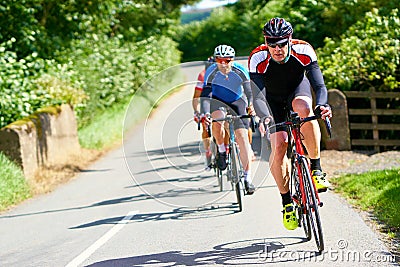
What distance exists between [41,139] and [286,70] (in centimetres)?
915

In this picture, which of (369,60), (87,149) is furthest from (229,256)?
(87,149)

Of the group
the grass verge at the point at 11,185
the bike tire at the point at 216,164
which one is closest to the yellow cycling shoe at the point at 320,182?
the bike tire at the point at 216,164

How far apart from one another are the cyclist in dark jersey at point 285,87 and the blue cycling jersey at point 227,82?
8.25ft

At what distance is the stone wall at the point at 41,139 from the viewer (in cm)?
1409

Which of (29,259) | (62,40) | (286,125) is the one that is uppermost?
(62,40)

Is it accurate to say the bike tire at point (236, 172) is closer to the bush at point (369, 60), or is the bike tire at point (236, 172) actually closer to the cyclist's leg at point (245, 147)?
Answer: the cyclist's leg at point (245, 147)

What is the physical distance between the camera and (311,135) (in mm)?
7348

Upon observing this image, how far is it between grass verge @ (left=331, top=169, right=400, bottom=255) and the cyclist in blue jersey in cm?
166

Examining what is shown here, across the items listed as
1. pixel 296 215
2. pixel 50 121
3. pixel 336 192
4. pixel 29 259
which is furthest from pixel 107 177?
pixel 296 215

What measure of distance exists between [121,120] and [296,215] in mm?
16866

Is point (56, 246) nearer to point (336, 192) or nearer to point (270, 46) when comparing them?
point (270, 46)

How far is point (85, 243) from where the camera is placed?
868cm

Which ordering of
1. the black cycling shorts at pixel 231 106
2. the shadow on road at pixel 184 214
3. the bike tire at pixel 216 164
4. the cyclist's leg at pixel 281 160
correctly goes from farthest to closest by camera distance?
the bike tire at pixel 216 164 → the black cycling shorts at pixel 231 106 → the shadow on road at pixel 184 214 → the cyclist's leg at pixel 281 160

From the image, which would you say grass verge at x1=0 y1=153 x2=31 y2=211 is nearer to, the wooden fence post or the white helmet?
the white helmet
